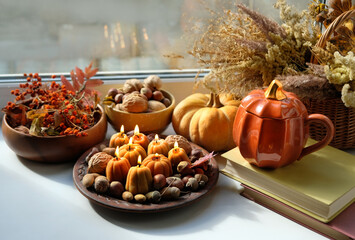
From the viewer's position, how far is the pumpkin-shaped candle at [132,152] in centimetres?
88

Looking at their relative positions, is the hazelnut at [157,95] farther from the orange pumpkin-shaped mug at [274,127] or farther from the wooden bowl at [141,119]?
the orange pumpkin-shaped mug at [274,127]

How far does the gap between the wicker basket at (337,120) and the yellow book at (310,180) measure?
9 cm

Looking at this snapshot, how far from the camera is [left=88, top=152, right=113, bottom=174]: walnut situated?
0.86 meters

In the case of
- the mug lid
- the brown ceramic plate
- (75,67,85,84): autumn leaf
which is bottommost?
the brown ceramic plate

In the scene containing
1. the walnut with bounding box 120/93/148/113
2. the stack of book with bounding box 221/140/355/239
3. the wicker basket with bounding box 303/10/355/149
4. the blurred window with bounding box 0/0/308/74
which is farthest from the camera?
the blurred window with bounding box 0/0/308/74

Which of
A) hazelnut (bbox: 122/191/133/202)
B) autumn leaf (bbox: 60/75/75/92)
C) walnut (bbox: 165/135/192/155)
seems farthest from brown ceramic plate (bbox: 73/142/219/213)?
autumn leaf (bbox: 60/75/75/92)

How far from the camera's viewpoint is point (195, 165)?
0.87m

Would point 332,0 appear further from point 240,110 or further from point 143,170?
point 143,170

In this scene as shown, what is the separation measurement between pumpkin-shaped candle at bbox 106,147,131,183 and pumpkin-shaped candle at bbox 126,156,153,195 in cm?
3

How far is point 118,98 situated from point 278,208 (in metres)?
0.54

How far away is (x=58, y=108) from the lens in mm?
1019

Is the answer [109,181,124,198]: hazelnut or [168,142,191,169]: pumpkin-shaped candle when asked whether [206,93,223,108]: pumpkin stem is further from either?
[109,181,124,198]: hazelnut

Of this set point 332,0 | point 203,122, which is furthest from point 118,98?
point 332,0

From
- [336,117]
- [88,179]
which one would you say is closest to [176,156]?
[88,179]
